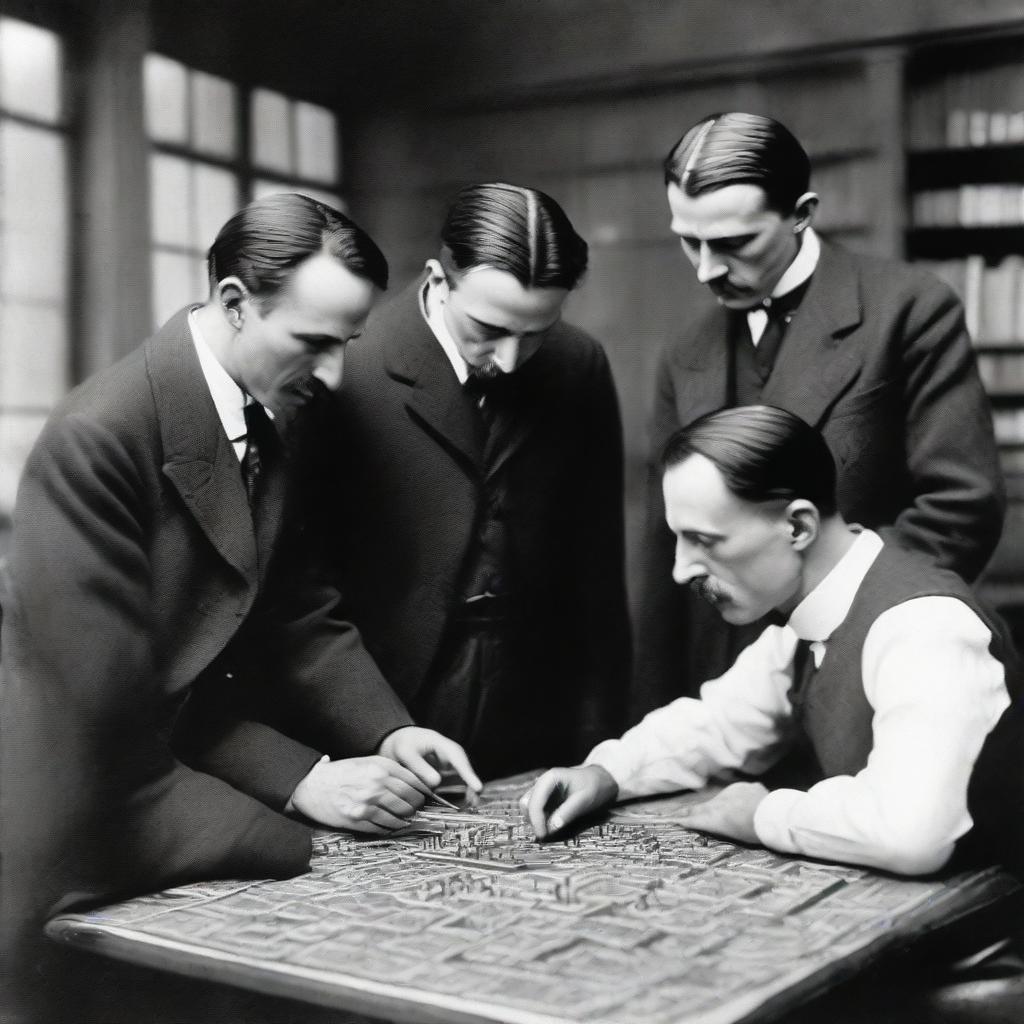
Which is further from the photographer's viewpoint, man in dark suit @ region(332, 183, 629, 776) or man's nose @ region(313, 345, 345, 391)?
man in dark suit @ region(332, 183, 629, 776)

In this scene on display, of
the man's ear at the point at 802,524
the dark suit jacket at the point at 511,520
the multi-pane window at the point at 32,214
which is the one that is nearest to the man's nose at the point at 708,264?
the dark suit jacket at the point at 511,520

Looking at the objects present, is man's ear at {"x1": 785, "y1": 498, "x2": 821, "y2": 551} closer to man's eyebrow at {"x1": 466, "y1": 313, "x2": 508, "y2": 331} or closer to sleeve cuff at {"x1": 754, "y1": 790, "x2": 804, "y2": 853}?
sleeve cuff at {"x1": 754, "y1": 790, "x2": 804, "y2": 853}

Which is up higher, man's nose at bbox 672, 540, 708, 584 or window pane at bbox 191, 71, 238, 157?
window pane at bbox 191, 71, 238, 157

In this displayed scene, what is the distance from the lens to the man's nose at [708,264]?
96.0 inches

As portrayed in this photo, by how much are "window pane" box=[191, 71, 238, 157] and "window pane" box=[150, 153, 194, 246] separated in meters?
0.07

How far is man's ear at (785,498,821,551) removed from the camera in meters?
2.09

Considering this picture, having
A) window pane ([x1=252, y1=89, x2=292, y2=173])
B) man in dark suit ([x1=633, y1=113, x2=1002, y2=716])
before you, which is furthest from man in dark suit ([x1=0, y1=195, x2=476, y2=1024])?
man in dark suit ([x1=633, y1=113, x2=1002, y2=716])

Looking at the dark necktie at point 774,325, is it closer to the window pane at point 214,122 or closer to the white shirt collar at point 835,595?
the white shirt collar at point 835,595

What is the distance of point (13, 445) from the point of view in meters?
2.41

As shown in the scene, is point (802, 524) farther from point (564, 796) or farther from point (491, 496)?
point (491, 496)

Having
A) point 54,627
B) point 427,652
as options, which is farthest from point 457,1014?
point 427,652

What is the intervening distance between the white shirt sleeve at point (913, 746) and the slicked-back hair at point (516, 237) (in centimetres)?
90

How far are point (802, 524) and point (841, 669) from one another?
0.24 m

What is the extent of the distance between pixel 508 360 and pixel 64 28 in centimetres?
114
